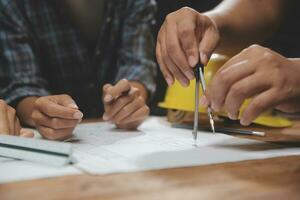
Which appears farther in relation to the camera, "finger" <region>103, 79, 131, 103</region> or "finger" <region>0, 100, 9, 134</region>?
"finger" <region>103, 79, 131, 103</region>

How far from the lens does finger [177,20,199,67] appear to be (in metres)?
0.74

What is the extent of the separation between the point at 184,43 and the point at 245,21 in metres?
0.34

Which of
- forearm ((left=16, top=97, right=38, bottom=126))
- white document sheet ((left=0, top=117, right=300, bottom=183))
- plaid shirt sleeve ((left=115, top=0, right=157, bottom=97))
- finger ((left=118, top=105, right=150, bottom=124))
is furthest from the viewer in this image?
plaid shirt sleeve ((left=115, top=0, right=157, bottom=97))

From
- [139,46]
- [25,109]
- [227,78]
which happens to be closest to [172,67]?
[227,78]

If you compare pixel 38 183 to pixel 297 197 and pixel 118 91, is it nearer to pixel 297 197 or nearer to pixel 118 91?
pixel 297 197

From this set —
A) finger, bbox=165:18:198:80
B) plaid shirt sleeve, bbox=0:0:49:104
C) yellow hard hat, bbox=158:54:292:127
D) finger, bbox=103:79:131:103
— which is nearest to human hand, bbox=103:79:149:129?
finger, bbox=103:79:131:103

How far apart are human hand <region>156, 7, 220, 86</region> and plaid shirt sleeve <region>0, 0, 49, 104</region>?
21.9 inches

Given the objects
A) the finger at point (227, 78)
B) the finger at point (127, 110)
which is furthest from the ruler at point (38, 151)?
the finger at point (127, 110)

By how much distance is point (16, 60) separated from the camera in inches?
50.1

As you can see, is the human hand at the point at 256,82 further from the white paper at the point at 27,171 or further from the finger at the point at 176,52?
the white paper at the point at 27,171

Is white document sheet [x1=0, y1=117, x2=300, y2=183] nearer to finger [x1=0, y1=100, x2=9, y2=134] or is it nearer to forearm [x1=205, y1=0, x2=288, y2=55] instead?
finger [x1=0, y1=100, x2=9, y2=134]

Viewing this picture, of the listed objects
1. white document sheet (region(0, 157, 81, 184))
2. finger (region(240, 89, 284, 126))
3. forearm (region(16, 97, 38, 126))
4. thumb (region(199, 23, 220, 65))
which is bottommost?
forearm (region(16, 97, 38, 126))

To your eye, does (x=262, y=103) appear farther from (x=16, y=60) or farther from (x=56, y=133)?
(x=16, y=60)

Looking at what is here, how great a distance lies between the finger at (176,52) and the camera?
755 millimetres
